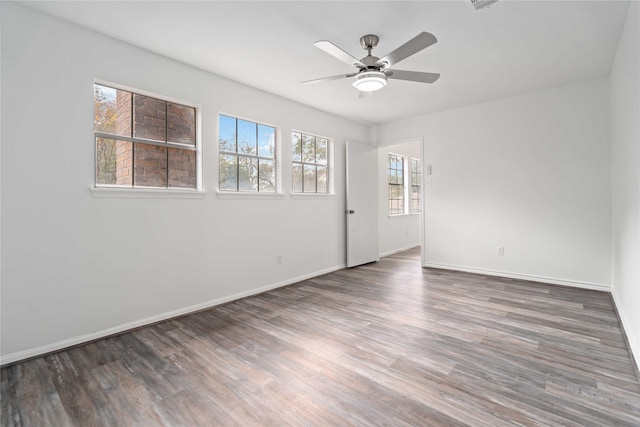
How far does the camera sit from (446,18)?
2.50m

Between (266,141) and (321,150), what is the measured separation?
4.09 ft

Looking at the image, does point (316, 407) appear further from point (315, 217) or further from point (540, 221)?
point (540, 221)

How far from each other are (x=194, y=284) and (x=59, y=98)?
82.1 inches

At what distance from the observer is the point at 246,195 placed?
386cm

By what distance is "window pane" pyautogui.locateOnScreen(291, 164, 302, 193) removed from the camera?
4676mm

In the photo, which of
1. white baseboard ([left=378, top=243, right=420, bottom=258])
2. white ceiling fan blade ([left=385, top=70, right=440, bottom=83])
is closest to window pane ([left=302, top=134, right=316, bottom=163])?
white ceiling fan blade ([left=385, top=70, right=440, bottom=83])

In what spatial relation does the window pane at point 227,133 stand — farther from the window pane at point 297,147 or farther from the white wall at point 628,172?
the white wall at point 628,172

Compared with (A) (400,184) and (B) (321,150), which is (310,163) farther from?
(A) (400,184)

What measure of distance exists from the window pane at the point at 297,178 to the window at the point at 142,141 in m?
1.60

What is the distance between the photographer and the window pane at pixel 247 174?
3.90 metres

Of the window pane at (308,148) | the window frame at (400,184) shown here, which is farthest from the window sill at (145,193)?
the window frame at (400,184)

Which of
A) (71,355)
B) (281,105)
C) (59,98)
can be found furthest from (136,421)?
(281,105)

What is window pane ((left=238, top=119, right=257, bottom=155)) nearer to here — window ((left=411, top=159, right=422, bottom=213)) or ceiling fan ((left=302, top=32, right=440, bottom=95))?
ceiling fan ((left=302, top=32, right=440, bottom=95))

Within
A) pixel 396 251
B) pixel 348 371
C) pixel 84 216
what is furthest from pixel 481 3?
pixel 396 251
